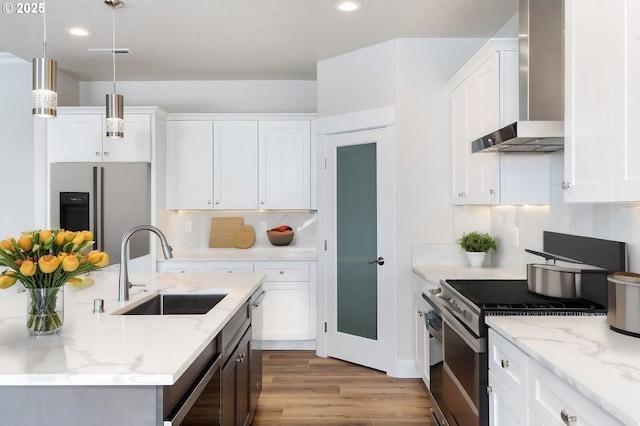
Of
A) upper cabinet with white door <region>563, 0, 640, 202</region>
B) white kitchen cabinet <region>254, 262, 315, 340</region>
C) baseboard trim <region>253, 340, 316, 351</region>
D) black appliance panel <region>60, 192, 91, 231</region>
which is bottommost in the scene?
baseboard trim <region>253, 340, 316, 351</region>

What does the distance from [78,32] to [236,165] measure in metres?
1.76

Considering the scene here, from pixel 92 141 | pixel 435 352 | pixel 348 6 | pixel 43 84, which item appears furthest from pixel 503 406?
pixel 92 141

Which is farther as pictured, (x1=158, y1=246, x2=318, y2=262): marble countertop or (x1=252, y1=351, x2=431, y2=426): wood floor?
(x1=158, y1=246, x2=318, y2=262): marble countertop

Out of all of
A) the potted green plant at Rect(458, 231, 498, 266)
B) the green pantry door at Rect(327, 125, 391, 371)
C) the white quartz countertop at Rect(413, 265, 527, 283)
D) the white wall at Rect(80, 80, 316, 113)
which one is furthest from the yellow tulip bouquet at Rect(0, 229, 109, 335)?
the white wall at Rect(80, 80, 316, 113)

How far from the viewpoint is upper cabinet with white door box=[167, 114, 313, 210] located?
181 inches

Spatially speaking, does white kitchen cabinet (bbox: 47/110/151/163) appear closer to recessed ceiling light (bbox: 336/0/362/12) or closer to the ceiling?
the ceiling

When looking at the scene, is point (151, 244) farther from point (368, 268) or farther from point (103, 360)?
point (103, 360)

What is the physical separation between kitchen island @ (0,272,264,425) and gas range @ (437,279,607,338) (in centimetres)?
111

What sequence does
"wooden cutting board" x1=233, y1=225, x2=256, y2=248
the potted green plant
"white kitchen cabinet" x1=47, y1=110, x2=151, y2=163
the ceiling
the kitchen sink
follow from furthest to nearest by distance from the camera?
"wooden cutting board" x1=233, y1=225, x2=256, y2=248 < "white kitchen cabinet" x1=47, y1=110, x2=151, y2=163 < the potted green plant < the ceiling < the kitchen sink

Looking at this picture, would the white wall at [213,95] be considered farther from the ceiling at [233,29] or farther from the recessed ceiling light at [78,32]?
the recessed ceiling light at [78,32]

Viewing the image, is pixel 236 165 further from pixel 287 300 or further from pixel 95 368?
pixel 95 368

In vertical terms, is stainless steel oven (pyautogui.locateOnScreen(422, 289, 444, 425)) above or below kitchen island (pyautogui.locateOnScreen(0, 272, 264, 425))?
below

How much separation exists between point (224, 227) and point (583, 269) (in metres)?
3.64

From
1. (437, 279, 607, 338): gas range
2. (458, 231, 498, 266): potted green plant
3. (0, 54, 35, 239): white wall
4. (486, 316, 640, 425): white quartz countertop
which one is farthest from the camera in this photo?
(0, 54, 35, 239): white wall
